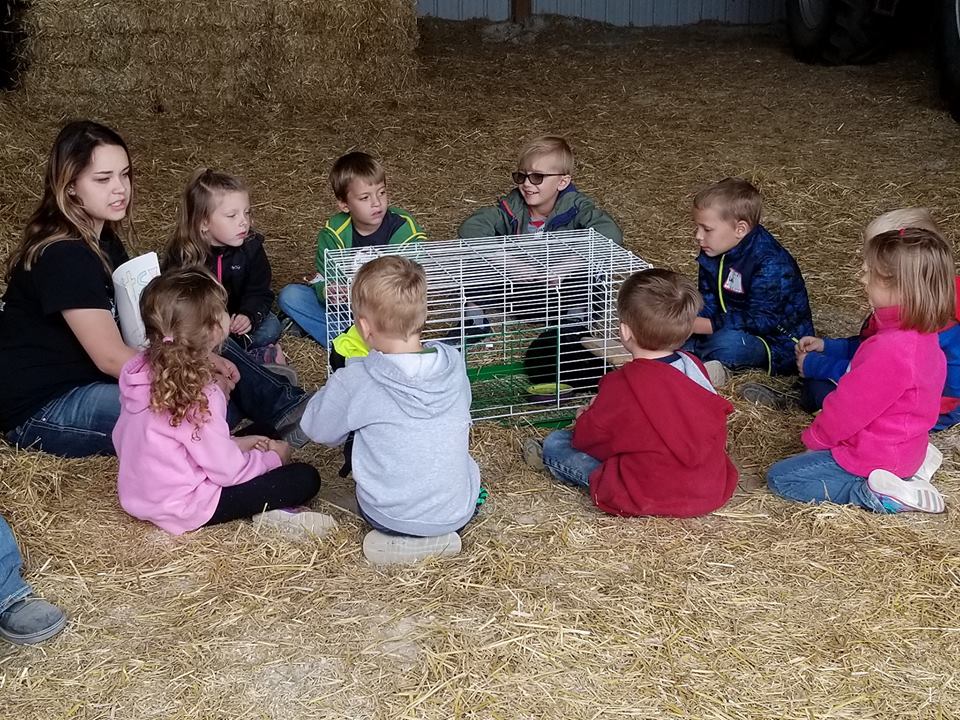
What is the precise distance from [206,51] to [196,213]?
4.27 meters

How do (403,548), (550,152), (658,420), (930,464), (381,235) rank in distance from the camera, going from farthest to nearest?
(381,235), (550,152), (930,464), (658,420), (403,548)

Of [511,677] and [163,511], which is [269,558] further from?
[511,677]

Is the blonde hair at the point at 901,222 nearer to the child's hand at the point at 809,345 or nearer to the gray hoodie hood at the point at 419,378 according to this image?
the child's hand at the point at 809,345

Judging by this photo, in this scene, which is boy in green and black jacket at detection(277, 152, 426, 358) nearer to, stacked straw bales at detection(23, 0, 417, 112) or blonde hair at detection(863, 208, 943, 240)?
blonde hair at detection(863, 208, 943, 240)

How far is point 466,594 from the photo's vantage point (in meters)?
3.23

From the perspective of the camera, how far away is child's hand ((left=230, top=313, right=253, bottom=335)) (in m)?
4.80

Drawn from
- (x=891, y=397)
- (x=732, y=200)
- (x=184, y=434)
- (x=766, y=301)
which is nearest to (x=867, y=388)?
(x=891, y=397)

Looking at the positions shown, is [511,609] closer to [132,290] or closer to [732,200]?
[132,290]

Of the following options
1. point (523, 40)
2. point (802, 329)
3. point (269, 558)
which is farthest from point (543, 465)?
point (523, 40)

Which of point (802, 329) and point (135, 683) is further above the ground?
point (802, 329)

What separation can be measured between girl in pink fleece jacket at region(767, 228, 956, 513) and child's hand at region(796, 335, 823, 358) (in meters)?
0.70

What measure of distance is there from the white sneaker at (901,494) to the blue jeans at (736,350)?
3.97 ft

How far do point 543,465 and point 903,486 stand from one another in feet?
3.94

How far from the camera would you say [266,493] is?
3580mm
